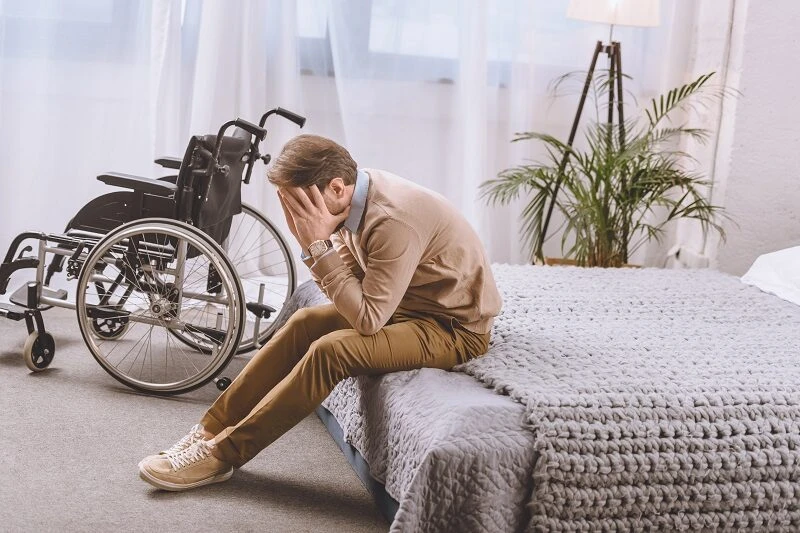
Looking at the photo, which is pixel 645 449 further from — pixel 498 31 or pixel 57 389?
pixel 498 31

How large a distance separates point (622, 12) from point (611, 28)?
24 centimetres

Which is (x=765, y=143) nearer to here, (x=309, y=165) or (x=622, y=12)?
(x=622, y=12)

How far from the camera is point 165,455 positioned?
225 centimetres

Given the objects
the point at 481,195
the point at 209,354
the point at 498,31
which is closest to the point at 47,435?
the point at 209,354

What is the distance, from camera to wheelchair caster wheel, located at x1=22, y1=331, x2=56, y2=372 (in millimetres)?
2883

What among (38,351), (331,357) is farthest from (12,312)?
(331,357)

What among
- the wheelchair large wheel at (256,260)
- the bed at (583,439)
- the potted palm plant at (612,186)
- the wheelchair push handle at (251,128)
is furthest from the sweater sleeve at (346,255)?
the potted palm plant at (612,186)

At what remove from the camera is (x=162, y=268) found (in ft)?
9.14

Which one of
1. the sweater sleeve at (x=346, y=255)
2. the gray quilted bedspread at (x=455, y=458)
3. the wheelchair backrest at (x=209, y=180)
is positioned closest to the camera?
the gray quilted bedspread at (x=455, y=458)

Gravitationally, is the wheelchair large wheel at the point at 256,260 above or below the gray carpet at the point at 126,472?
above

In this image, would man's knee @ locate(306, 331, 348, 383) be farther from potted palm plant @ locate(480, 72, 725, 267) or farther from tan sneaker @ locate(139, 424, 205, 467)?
potted palm plant @ locate(480, 72, 725, 267)

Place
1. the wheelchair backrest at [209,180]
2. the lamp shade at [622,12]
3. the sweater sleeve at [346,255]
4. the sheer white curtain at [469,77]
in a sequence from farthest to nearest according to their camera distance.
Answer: the sheer white curtain at [469,77] < the lamp shade at [622,12] < the wheelchair backrest at [209,180] < the sweater sleeve at [346,255]

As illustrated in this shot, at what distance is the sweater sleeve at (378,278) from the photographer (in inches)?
82.1

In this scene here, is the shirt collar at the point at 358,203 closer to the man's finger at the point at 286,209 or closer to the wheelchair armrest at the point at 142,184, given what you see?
the man's finger at the point at 286,209
